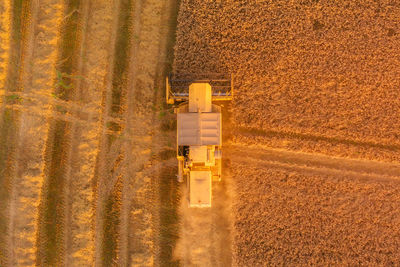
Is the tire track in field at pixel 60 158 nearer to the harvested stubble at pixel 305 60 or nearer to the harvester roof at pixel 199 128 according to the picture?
the harvested stubble at pixel 305 60

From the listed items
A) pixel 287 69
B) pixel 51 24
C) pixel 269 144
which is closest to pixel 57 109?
pixel 51 24

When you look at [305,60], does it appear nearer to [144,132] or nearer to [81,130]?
[144,132]

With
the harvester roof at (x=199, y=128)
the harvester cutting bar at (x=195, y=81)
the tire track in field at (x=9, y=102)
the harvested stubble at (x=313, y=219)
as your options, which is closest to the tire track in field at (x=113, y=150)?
the harvester cutting bar at (x=195, y=81)

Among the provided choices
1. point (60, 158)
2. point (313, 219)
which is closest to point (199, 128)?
point (60, 158)

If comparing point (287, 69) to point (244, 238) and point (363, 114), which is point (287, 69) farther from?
point (244, 238)

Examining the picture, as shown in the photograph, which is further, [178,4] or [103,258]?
→ [178,4]
